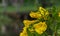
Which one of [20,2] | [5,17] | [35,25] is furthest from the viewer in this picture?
[20,2]

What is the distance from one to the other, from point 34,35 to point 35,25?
1.2 inches

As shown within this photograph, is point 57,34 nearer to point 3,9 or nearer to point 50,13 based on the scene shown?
point 50,13

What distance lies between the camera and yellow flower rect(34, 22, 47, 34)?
25.0 inches

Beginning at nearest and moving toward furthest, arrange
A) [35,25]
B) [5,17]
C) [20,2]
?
[35,25], [5,17], [20,2]

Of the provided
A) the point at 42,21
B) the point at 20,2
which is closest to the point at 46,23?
the point at 42,21

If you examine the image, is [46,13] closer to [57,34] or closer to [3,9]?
[57,34]

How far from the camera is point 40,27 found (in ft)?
2.09

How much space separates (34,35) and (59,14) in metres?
0.10

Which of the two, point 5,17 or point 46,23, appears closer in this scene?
point 46,23

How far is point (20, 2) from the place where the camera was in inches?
193

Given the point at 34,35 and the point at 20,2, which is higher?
the point at 34,35

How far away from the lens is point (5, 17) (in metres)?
Answer: 4.41

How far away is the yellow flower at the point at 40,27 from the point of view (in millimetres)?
Answer: 635

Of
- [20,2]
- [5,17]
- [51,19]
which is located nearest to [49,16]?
[51,19]
